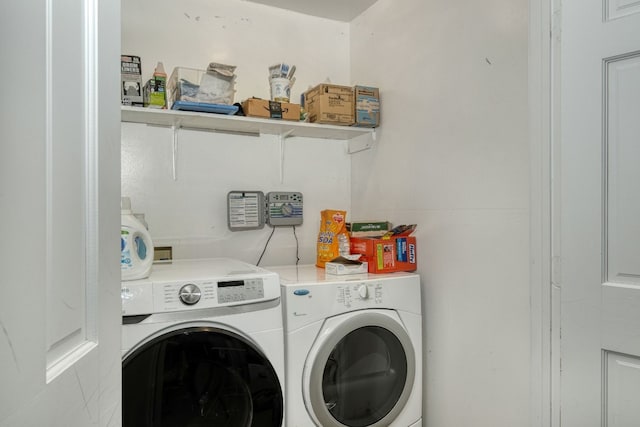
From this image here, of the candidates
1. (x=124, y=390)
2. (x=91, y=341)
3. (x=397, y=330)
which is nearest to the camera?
(x=91, y=341)

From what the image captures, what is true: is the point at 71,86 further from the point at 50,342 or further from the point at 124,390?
the point at 124,390

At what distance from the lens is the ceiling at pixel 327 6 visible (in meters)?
2.31

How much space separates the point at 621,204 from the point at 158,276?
1.49 m

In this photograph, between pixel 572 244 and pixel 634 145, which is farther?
pixel 572 244

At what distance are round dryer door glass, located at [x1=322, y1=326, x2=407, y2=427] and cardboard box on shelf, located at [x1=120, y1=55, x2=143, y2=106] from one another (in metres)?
1.32

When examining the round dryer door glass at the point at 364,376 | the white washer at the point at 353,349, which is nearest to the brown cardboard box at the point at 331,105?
the white washer at the point at 353,349

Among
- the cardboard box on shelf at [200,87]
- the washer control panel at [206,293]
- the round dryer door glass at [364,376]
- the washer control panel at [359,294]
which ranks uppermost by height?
the cardboard box on shelf at [200,87]

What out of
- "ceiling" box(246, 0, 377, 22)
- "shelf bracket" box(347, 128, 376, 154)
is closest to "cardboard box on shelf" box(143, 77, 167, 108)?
"ceiling" box(246, 0, 377, 22)

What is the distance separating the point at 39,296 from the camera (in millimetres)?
423

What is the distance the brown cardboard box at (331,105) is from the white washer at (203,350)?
3.01 ft

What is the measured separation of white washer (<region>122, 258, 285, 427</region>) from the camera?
4.33 feet

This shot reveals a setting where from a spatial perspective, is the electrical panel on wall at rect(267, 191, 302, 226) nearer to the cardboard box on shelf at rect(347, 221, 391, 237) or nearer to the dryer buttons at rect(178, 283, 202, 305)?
the cardboard box on shelf at rect(347, 221, 391, 237)

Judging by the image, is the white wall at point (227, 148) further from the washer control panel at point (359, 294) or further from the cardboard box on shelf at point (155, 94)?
the washer control panel at point (359, 294)

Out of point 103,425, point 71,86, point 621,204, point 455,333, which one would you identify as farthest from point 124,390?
point 621,204
